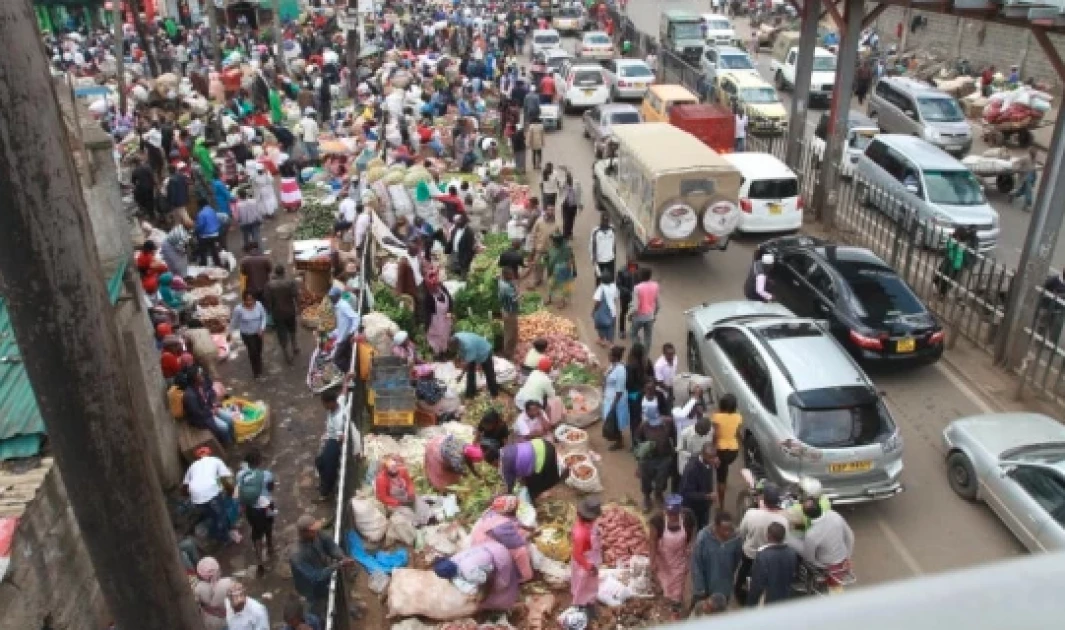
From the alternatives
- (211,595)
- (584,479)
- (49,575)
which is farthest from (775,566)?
(49,575)

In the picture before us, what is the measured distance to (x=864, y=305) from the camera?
40.5 feet

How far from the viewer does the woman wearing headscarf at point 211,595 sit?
7445 mm

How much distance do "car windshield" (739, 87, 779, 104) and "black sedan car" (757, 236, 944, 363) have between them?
14132 millimetres

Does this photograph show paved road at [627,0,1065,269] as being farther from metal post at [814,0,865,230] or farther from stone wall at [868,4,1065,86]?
stone wall at [868,4,1065,86]

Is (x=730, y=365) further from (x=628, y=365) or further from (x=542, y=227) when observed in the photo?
(x=542, y=227)

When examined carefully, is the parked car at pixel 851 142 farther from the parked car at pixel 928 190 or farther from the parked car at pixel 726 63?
the parked car at pixel 726 63

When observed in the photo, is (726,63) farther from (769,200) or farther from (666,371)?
(666,371)

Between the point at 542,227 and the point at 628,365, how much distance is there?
5.62 meters

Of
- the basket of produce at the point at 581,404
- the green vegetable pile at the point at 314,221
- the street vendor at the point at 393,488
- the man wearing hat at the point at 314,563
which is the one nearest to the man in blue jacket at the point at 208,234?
the green vegetable pile at the point at 314,221

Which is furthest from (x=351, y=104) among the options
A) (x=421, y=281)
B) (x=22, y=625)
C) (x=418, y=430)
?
(x=22, y=625)

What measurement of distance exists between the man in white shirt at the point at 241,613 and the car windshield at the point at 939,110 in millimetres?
22219

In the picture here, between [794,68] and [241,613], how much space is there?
94.8 feet

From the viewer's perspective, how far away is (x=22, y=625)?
609 cm

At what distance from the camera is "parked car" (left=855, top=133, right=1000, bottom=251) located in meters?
16.8
